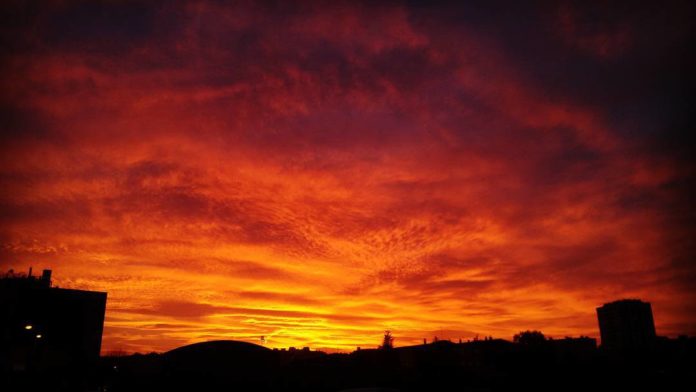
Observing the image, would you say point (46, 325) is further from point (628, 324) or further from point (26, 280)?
point (628, 324)

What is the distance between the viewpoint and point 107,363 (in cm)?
7325

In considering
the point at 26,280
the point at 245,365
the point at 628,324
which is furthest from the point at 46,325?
the point at 628,324

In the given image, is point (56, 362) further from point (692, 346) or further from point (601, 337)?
point (601, 337)

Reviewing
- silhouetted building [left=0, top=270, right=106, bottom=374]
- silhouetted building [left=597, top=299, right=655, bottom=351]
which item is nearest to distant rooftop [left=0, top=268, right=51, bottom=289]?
silhouetted building [left=0, top=270, right=106, bottom=374]

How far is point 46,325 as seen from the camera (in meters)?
Answer: 69.1

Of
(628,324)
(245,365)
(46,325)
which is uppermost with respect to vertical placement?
(628,324)

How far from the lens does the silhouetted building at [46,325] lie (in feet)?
214

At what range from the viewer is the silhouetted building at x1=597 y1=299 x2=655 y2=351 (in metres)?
140

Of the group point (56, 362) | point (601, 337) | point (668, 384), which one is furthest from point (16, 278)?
point (601, 337)

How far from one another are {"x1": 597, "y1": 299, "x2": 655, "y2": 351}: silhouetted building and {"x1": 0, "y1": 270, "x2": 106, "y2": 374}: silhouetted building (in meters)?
141

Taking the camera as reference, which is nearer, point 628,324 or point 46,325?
point 46,325

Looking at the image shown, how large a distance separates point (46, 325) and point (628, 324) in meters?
153

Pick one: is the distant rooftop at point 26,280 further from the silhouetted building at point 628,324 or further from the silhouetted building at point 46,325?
the silhouetted building at point 628,324

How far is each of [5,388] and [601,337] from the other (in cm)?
16363
